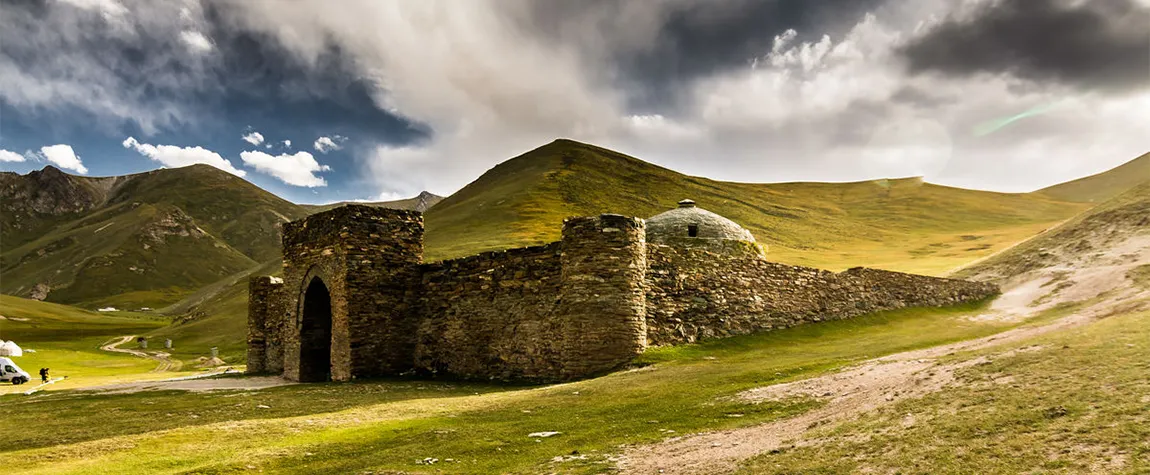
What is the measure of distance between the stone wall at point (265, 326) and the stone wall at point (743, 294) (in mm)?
15550

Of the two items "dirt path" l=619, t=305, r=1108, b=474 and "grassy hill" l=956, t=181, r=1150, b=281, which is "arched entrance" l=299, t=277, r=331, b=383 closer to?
"dirt path" l=619, t=305, r=1108, b=474

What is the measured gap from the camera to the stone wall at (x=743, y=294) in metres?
18.5

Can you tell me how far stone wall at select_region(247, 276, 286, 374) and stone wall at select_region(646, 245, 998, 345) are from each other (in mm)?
15550

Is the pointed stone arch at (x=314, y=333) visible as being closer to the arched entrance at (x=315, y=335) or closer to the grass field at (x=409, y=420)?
the arched entrance at (x=315, y=335)

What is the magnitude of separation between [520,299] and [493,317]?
1121 mm

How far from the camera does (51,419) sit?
1248 centimetres

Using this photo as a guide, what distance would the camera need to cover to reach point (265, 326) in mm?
26984

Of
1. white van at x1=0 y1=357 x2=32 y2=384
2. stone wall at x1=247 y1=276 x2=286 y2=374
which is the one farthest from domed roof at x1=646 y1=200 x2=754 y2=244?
white van at x1=0 y1=357 x2=32 y2=384

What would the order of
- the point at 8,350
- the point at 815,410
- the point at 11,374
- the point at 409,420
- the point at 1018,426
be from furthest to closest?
1. the point at 8,350
2. the point at 11,374
3. the point at 409,420
4. the point at 815,410
5. the point at 1018,426

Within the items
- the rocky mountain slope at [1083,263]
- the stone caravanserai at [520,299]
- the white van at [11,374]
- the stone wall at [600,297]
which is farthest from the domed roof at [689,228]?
the white van at [11,374]

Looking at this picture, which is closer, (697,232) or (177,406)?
(177,406)

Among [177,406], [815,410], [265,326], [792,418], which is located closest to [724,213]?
[265,326]

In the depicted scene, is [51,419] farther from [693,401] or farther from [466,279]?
[693,401]

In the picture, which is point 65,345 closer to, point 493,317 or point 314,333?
point 314,333
